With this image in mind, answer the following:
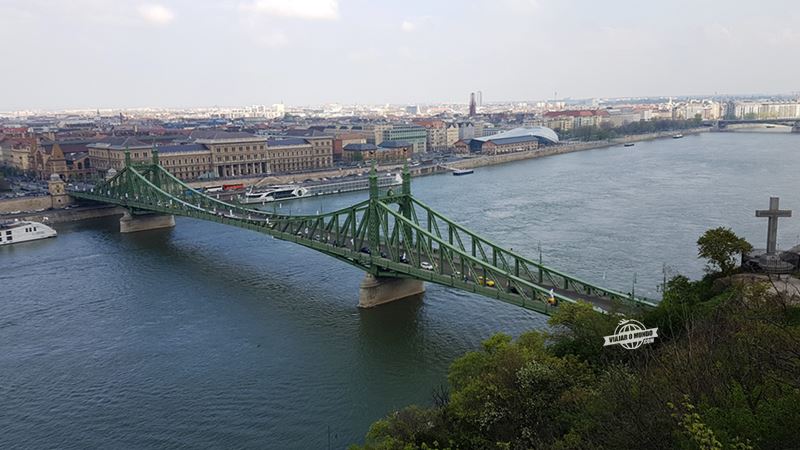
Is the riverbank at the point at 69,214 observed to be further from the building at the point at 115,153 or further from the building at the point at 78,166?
the building at the point at 78,166

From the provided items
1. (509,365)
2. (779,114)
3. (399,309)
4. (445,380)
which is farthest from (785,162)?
(779,114)

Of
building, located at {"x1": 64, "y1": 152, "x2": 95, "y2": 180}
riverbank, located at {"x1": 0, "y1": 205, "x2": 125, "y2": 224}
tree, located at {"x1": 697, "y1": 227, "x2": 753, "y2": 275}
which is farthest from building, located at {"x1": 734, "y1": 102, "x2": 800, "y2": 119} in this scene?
tree, located at {"x1": 697, "y1": 227, "x2": 753, "y2": 275}

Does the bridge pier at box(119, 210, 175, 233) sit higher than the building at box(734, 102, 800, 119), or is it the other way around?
the building at box(734, 102, 800, 119)

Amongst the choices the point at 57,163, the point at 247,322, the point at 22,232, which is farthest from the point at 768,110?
the point at 247,322

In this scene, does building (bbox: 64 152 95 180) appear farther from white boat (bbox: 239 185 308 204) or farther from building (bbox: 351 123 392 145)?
building (bbox: 351 123 392 145)

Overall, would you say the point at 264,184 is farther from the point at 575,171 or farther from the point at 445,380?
the point at 445,380
